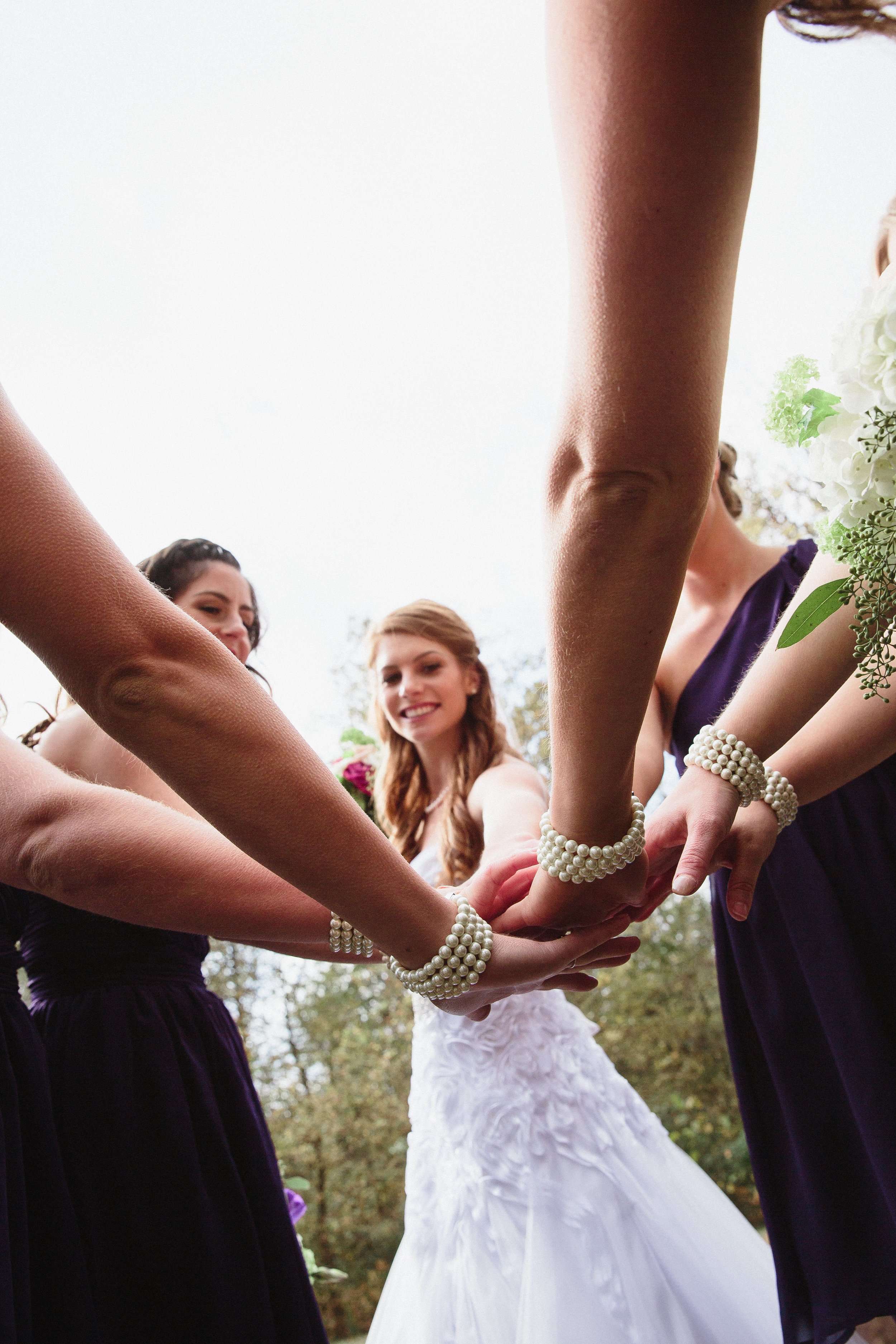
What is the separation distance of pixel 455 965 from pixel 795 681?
919mm

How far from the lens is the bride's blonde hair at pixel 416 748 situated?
132 inches

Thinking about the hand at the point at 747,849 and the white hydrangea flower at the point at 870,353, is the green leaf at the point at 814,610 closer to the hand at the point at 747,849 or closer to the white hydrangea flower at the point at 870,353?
the white hydrangea flower at the point at 870,353

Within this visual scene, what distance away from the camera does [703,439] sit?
1.06 m

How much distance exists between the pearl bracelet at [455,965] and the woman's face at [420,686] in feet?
5.83

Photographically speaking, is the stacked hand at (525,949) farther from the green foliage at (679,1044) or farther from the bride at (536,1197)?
the green foliage at (679,1044)

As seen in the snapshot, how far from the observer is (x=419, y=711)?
11.2 ft

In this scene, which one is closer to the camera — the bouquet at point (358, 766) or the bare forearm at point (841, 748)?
the bare forearm at point (841, 748)

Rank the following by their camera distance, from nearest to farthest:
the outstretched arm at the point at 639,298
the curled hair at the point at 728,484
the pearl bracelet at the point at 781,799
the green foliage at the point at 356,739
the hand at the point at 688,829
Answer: the outstretched arm at the point at 639,298, the hand at the point at 688,829, the pearl bracelet at the point at 781,799, the curled hair at the point at 728,484, the green foliage at the point at 356,739

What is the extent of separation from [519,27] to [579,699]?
667 cm

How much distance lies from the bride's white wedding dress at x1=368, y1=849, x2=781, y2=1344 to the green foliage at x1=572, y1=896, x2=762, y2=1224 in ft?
15.7

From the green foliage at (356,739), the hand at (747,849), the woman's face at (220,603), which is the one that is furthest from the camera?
the green foliage at (356,739)

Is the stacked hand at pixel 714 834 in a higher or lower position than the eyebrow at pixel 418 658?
lower

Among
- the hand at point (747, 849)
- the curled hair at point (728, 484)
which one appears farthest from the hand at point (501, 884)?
the curled hair at point (728, 484)

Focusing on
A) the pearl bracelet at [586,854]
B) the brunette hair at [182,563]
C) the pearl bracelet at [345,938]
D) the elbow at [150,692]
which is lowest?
the pearl bracelet at [345,938]
